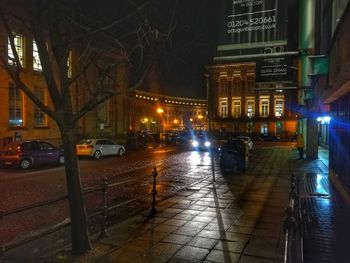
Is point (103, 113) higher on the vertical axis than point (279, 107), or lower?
lower

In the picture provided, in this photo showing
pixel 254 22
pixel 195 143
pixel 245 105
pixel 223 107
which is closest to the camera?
pixel 254 22

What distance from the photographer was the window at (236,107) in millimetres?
81706

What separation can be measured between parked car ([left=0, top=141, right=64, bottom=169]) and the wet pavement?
11.9 meters

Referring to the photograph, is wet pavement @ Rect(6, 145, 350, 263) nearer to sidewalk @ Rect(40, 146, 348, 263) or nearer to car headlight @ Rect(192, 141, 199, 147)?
sidewalk @ Rect(40, 146, 348, 263)

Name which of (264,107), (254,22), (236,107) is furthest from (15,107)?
(264,107)

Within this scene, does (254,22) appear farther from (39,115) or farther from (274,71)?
(39,115)

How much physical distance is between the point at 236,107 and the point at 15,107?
5976 centimetres

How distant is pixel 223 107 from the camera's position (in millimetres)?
84125

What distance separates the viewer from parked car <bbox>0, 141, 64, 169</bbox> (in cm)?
2011

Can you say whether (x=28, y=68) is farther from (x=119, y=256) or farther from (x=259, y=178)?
(x=119, y=256)

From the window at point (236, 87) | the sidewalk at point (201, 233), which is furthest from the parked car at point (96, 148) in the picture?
the window at point (236, 87)

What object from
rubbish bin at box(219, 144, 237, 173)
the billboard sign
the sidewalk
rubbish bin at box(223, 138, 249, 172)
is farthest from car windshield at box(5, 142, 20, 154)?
the billboard sign

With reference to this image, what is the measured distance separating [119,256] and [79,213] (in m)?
0.94

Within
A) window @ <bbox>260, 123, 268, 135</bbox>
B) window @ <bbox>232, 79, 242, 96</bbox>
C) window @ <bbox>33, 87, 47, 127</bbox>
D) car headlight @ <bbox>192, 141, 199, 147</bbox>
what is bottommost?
car headlight @ <bbox>192, 141, 199, 147</bbox>
